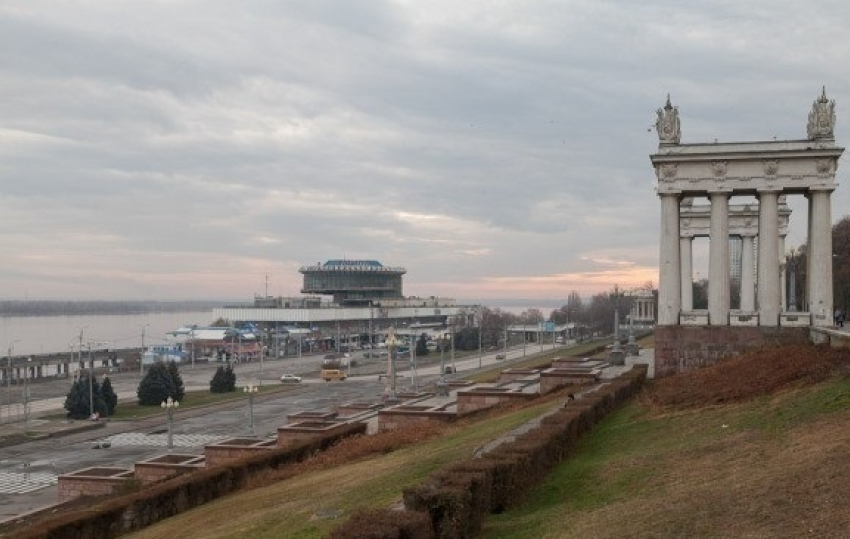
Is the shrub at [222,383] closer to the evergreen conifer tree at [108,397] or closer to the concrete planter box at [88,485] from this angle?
the evergreen conifer tree at [108,397]

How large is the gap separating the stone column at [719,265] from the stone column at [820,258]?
248 centimetres

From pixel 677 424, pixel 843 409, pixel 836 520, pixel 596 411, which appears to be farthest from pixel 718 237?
pixel 836 520

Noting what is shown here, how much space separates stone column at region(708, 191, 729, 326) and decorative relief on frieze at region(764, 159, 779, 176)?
137cm

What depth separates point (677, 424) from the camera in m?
14.1

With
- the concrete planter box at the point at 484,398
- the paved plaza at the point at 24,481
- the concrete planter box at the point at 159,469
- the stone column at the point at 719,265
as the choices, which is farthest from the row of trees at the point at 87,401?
the stone column at the point at 719,265

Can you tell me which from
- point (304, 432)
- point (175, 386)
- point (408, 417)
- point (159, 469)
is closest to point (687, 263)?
point (408, 417)

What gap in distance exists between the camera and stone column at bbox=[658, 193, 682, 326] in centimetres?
2680

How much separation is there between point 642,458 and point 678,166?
55.2 ft

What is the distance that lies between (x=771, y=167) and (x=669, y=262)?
4134 mm

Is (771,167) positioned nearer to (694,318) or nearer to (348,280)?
(694,318)

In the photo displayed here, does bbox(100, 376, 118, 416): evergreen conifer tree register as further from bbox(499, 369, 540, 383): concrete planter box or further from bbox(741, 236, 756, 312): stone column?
bbox(741, 236, 756, 312): stone column

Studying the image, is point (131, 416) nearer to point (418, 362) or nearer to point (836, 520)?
point (418, 362)

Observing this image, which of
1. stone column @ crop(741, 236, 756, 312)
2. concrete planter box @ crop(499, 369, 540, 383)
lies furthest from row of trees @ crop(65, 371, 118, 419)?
stone column @ crop(741, 236, 756, 312)

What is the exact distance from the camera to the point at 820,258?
2625 centimetres
